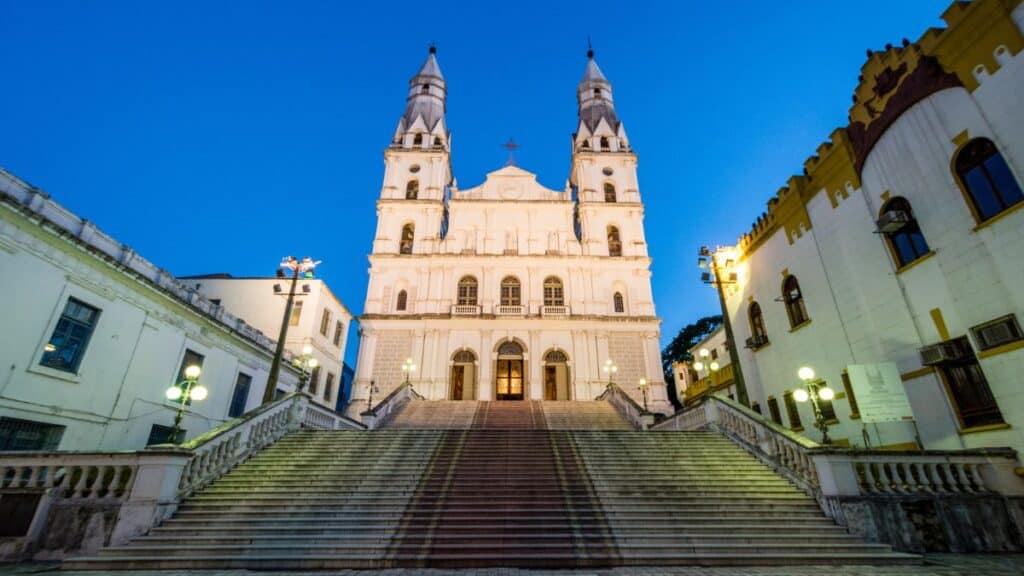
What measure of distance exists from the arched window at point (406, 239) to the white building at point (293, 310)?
5825 millimetres

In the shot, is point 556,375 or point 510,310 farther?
point 510,310

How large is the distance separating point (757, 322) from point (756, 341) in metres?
0.80

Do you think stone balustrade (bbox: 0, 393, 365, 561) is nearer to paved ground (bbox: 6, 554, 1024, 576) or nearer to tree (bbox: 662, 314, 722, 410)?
paved ground (bbox: 6, 554, 1024, 576)

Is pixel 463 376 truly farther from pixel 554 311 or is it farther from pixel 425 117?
pixel 425 117

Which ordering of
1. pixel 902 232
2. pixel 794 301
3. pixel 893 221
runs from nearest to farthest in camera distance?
pixel 893 221 → pixel 902 232 → pixel 794 301

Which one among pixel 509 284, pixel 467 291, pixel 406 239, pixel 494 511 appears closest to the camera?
pixel 494 511

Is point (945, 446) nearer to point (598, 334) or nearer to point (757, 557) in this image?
point (757, 557)

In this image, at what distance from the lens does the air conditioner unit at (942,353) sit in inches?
354

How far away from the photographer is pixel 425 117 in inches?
1428

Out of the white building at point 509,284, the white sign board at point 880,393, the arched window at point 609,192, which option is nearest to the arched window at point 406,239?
the white building at point 509,284

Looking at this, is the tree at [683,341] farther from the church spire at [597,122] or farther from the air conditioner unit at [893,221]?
the air conditioner unit at [893,221]

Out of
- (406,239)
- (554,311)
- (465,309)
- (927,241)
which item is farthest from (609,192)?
(927,241)

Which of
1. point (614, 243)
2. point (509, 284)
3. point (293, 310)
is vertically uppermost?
point (614, 243)

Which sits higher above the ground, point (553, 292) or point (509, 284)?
point (509, 284)
